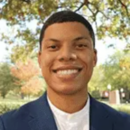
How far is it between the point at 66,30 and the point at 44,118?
389 millimetres

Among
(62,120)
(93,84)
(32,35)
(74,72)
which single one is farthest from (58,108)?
(93,84)

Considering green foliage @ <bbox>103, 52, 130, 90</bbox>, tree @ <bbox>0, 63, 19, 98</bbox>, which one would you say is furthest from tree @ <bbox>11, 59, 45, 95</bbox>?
green foliage @ <bbox>103, 52, 130, 90</bbox>

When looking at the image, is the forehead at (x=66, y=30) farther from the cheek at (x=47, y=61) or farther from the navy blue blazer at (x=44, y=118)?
the navy blue blazer at (x=44, y=118)

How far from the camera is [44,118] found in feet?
3.96

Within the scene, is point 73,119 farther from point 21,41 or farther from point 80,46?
point 21,41

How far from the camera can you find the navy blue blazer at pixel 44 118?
1188 millimetres

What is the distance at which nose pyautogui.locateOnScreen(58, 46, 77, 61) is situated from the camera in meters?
1.08

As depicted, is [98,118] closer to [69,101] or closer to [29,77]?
[69,101]

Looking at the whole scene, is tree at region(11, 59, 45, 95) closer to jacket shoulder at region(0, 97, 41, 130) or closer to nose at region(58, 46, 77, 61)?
jacket shoulder at region(0, 97, 41, 130)

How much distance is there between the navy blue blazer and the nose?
267 mm

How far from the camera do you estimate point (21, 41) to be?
821 cm

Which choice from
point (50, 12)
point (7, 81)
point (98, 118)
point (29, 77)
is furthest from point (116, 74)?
point (98, 118)

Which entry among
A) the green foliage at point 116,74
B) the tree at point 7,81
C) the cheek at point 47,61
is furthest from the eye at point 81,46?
the green foliage at point 116,74

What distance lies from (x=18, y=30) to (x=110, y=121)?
7.05m
